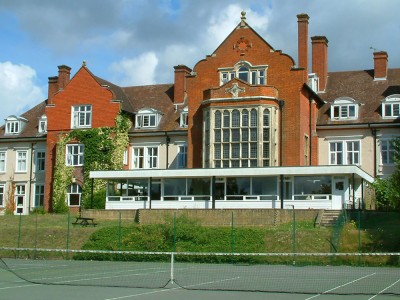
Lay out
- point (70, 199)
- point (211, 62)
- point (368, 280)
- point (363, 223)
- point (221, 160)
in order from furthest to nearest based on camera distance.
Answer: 1. point (70, 199)
2. point (211, 62)
3. point (221, 160)
4. point (363, 223)
5. point (368, 280)

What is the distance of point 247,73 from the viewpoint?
4834 cm

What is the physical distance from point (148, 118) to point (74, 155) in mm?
6544

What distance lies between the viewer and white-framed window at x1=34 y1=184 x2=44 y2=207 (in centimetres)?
5750

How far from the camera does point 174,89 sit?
57.0 meters

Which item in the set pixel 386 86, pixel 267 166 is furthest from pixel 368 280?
pixel 386 86

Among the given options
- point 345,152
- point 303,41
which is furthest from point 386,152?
point 303,41

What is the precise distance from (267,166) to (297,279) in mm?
19594

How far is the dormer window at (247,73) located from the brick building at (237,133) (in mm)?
75

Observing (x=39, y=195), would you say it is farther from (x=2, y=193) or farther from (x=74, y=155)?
(x=74, y=155)

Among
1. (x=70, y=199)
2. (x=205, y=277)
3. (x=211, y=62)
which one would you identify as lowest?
(x=205, y=277)

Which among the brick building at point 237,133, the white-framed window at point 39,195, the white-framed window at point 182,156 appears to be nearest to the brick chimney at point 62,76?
the brick building at point 237,133

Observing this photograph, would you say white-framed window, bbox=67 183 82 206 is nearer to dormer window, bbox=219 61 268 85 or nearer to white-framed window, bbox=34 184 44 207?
white-framed window, bbox=34 184 44 207

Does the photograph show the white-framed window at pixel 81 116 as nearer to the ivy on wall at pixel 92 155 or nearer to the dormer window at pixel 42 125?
the ivy on wall at pixel 92 155

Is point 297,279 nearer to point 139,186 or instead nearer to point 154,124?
point 139,186
